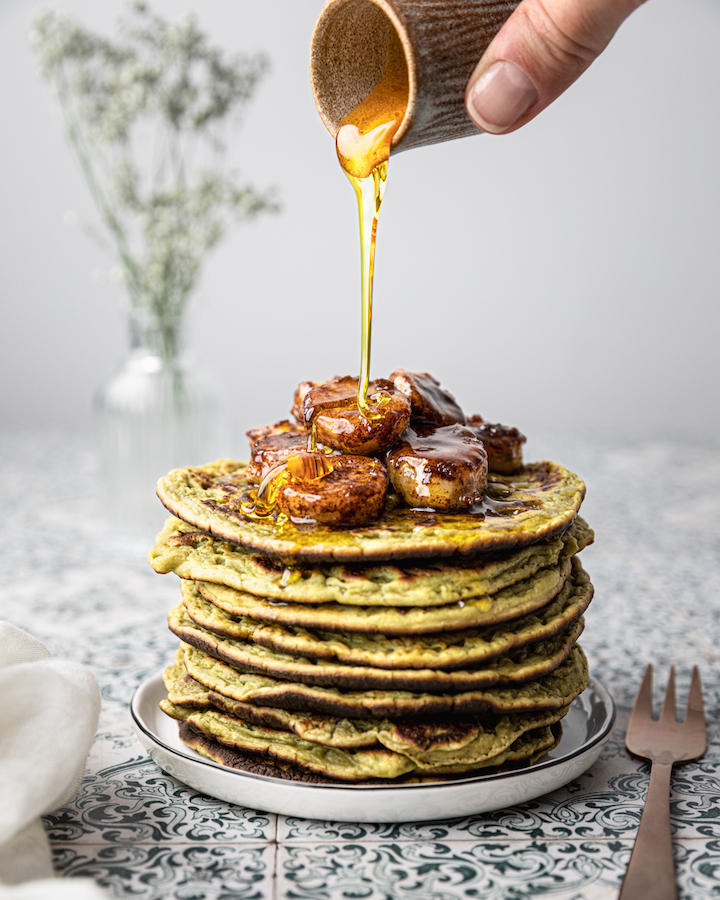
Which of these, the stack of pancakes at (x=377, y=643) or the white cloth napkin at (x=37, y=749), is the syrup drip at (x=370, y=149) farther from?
the white cloth napkin at (x=37, y=749)

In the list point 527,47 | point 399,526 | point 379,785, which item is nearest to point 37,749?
point 379,785

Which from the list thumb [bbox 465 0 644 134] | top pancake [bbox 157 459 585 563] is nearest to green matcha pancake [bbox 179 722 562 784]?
top pancake [bbox 157 459 585 563]

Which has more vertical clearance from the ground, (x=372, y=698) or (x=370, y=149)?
(x=370, y=149)

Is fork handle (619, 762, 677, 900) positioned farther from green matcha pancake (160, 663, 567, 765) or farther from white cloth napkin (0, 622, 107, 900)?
white cloth napkin (0, 622, 107, 900)

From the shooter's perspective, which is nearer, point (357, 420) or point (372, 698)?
point (372, 698)

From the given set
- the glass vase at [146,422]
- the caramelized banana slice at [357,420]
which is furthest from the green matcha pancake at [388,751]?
the glass vase at [146,422]

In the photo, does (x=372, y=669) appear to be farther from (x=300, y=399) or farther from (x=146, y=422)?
(x=146, y=422)
